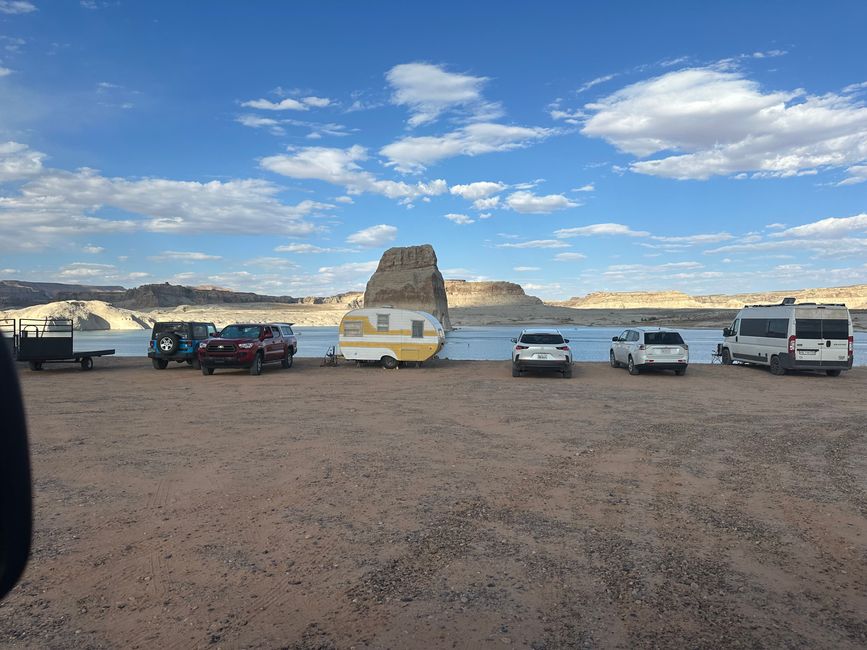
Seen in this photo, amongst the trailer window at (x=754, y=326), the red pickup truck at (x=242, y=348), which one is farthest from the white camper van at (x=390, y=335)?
the trailer window at (x=754, y=326)

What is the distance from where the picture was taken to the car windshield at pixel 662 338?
2159 centimetres

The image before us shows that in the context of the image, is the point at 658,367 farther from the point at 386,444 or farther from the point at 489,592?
the point at 489,592

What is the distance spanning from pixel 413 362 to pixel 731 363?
12808 millimetres

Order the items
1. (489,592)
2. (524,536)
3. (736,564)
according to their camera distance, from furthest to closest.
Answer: (524,536), (736,564), (489,592)

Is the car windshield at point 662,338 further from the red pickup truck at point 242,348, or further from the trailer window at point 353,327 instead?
the red pickup truck at point 242,348

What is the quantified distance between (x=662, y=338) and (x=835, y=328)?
17.3 feet

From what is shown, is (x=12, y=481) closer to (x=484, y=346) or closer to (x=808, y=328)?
(x=808, y=328)

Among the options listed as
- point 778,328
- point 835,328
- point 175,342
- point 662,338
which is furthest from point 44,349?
point 835,328

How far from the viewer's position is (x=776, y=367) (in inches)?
856

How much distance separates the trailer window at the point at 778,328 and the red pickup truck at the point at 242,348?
1761 cm

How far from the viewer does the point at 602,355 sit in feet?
120

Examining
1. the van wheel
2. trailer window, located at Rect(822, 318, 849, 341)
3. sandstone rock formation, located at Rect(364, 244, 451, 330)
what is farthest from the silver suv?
sandstone rock formation, located at Rect(364, 244, 451, 330)

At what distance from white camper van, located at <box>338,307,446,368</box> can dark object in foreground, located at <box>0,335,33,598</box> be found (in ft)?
70.7

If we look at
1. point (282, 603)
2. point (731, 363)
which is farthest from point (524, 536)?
point (731, 363)
